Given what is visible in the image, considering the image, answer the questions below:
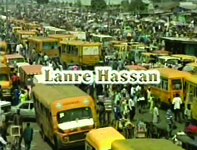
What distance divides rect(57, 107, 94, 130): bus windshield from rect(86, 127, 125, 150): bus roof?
169 cm

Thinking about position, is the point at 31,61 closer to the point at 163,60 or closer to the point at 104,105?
the point at 163,60

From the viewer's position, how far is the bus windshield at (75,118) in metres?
11.4

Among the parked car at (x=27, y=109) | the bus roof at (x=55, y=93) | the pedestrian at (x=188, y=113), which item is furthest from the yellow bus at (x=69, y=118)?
the pedestrian at (x=188, y=113)

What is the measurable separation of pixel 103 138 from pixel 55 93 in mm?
3548

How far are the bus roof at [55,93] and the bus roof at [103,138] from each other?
7.10 ft

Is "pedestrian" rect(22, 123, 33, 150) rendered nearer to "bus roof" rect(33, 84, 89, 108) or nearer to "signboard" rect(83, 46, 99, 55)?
"bus roof" rect(33, 84, 89, 108)

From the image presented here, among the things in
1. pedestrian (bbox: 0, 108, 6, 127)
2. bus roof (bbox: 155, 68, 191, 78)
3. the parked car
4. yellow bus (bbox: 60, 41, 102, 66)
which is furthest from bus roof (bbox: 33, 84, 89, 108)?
yellow bus (bbox: 60, 41, 102, 66)

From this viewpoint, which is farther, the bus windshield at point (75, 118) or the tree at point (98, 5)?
the tree at point (98, 5)

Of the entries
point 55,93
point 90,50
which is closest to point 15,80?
point 90,50

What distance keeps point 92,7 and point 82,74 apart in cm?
9553

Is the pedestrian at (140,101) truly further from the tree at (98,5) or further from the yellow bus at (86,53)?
the tree at (98,5)

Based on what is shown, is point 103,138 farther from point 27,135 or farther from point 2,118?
point 2,118

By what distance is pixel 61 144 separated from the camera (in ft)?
36.8

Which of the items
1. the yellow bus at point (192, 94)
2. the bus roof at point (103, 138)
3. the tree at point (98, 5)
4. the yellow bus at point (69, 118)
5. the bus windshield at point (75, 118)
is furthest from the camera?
the tree at point (98, 5)
